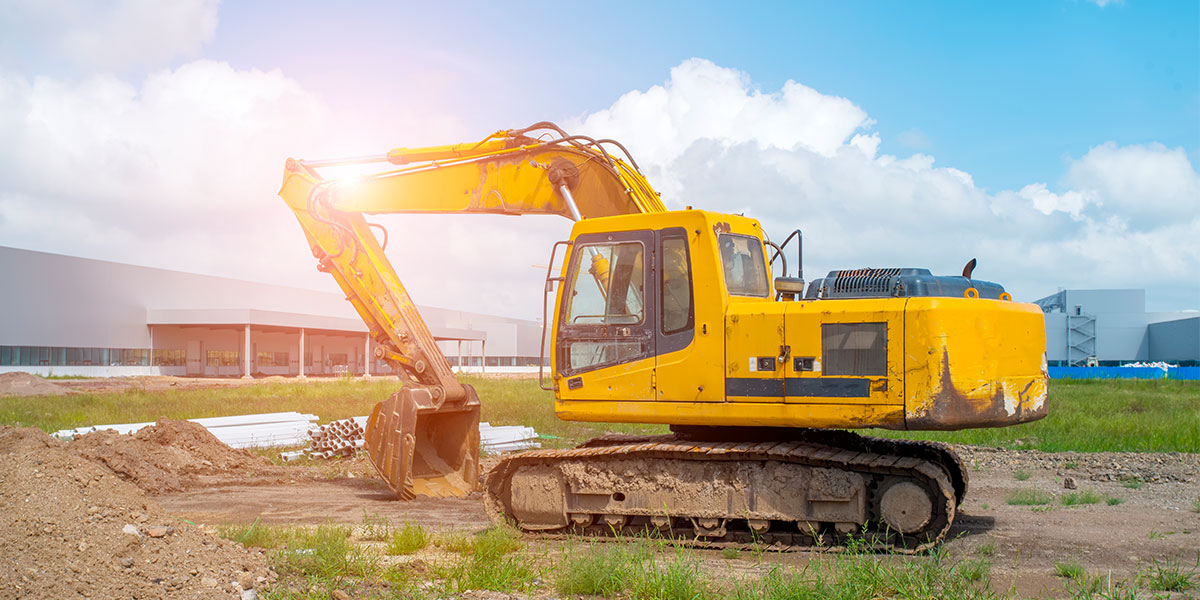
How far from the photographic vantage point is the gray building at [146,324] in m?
47.2

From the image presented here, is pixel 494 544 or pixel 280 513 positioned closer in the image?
pixel 494 544

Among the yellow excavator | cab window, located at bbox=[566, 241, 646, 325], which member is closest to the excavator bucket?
the yellow excavator

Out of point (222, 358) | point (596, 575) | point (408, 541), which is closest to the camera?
point (596, 575)

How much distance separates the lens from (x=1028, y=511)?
400 inches

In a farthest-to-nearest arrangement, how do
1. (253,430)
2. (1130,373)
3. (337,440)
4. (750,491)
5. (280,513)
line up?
(1130,373) < (253,430) < (337,440) < (280,513) < (750,491)

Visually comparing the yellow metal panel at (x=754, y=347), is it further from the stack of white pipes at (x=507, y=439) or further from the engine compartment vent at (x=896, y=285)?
the stack of white pipes at (x=507, y=439)

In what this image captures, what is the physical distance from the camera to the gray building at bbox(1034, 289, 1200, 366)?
72688mm

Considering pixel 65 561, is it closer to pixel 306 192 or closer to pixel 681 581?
pixel 681 581

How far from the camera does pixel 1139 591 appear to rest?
6348mm

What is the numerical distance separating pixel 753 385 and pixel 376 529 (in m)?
3.86

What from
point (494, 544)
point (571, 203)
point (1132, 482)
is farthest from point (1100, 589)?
point (1132, 482)

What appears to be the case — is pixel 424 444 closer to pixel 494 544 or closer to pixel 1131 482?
pixel 494 544

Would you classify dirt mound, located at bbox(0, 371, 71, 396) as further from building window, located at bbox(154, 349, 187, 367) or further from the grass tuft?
the grass tuft

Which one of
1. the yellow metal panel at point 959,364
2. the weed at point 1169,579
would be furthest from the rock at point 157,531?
the weed at point 1169,579
